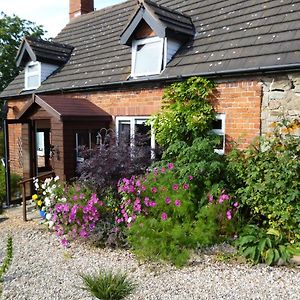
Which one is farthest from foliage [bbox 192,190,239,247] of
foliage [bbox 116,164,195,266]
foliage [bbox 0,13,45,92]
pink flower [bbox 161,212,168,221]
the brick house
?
foliage [bbox 0,13,45,92]

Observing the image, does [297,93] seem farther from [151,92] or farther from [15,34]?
[15,34]

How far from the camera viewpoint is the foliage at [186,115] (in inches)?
294

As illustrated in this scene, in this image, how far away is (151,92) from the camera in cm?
891

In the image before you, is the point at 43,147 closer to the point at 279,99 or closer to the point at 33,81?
the point at 33,81

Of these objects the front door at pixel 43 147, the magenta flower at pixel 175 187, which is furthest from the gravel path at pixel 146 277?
the front door at pixel 43 147

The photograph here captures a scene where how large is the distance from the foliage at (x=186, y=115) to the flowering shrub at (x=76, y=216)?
225 centimetres

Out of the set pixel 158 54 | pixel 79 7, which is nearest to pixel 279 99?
pixel 158 54

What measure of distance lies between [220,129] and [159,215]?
290cm

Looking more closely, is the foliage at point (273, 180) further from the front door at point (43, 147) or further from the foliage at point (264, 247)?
the front door at point (43, 147)

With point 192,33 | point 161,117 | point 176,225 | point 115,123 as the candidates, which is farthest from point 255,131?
point 115,123

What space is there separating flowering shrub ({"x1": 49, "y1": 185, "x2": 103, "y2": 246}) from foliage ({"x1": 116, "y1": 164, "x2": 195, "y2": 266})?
49cm

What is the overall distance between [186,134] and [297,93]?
2.46 m

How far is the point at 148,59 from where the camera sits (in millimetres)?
A: 9336

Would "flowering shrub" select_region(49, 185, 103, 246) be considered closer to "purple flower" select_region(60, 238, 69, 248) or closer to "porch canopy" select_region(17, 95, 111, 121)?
"purple flower" select_region(60, 238, 69, 248)
